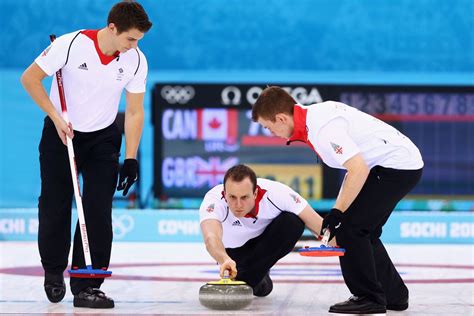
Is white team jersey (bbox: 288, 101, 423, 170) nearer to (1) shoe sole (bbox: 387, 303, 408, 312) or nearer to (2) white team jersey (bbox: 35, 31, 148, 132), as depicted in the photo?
(1) shoe sole (bbox: 387, 303, 408, 312)

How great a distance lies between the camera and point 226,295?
5.01m

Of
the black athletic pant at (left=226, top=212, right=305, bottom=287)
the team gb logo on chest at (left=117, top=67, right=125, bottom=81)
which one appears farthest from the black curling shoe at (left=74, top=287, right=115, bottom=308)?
the team gb logo on chest at (left=117, top=67, right=125, bottom=81)

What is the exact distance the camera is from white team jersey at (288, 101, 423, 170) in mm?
4703

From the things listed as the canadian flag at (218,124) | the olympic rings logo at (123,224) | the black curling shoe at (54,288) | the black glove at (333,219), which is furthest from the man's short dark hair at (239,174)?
the olympic rings logo at (123,224)

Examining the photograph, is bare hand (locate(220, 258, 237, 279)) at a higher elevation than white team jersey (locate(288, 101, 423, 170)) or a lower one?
lower

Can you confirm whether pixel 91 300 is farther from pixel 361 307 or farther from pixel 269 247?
pixel 361 307

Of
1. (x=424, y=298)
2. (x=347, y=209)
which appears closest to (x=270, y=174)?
(x=424, y=298)

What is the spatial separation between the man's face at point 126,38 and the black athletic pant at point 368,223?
4.44 ft

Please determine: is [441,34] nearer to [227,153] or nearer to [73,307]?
[227,153]

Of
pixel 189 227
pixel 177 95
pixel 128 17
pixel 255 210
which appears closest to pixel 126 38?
pixel 128 17

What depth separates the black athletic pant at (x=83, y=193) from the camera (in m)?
5.38

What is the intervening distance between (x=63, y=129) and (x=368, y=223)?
1605 mm

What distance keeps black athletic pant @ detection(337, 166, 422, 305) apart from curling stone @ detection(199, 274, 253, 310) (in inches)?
19.8

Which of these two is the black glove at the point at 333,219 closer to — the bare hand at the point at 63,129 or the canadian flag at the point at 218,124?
the bare hand at the point at 63,129
